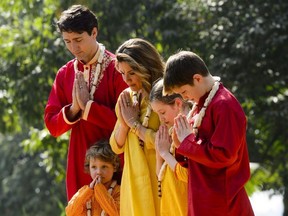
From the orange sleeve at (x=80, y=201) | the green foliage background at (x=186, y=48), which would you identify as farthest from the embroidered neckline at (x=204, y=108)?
the green foliage background at (x=186, y=48)

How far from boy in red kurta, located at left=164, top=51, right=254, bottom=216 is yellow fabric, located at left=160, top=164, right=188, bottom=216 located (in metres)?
0.44

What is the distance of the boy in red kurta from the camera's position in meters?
7.60

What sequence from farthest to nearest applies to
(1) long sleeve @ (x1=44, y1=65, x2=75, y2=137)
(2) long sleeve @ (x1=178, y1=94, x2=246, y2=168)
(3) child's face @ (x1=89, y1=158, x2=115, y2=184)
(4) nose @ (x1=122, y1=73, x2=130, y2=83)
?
(1) long sleeve @ (x1=44, y1=65, x2=75, y2=137) → (3) child's face @ (x1=89, y1=158, x2=115, y2=184) → (4) nose @ (x1=122, y1=73, x2=130, y2=83) → (2) long sleeve @ (x1=178, y1=94, x2=246, y2=168)

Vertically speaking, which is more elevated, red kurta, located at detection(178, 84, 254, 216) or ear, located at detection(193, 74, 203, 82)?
ear, located at detection(193, 74, 203, 82)

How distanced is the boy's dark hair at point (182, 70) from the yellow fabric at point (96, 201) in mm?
1409

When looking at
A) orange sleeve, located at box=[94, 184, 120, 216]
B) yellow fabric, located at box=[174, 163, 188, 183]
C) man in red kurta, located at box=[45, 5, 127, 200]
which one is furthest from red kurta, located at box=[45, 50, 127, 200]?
yellow fabric, located at box=[174, 163, 188, 183]

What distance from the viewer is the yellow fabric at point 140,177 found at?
853 centimetres

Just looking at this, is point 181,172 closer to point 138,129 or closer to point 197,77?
point 138,129

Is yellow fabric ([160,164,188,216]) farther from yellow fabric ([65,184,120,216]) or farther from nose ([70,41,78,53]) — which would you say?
nose ([70,41,78,53])

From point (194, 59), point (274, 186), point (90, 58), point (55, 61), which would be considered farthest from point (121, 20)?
point (194, 59)

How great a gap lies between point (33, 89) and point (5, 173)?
9.82 meters

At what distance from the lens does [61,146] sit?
17.2 m

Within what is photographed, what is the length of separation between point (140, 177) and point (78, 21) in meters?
1.19

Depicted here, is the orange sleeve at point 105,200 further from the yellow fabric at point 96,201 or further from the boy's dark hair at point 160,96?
the boy's dark hair at point 160,96
